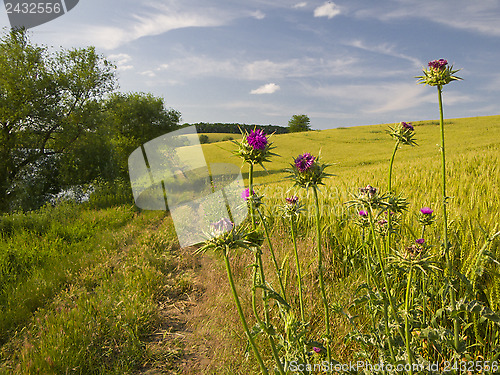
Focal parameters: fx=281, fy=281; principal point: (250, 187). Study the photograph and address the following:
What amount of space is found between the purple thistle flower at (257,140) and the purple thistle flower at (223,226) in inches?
21.3

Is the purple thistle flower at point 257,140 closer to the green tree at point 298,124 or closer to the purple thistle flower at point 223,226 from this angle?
the purple thistle flower at point 223,226

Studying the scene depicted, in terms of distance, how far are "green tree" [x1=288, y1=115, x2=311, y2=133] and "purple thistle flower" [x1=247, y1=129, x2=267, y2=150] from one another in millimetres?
72849

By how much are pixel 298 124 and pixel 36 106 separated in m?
65.7

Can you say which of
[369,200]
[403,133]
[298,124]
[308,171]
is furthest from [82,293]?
[298,124]

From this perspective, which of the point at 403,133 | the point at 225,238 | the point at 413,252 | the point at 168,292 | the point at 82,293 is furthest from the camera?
the point at 168,292

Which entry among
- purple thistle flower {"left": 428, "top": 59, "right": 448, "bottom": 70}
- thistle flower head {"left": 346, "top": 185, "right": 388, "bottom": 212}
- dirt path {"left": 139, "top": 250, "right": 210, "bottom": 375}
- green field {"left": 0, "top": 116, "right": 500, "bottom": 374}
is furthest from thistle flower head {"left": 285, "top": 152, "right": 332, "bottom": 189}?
dirt path {"left": 139, "top": 250, "right": 210, "bottom": 375}

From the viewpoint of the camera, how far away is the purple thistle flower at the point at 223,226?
4.85 feet

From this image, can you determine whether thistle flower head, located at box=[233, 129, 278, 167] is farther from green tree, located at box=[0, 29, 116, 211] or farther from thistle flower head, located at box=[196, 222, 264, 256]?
green tree, located at box=[0, 29, 116, 211]

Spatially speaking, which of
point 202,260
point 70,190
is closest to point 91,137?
point 70,190


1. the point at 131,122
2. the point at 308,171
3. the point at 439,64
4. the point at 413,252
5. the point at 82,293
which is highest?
the point at 131,122

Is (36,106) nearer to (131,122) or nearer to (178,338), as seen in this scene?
(131,122)

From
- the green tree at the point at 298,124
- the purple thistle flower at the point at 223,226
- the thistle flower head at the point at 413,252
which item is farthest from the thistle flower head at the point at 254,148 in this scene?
the green tree at the point at 298,124

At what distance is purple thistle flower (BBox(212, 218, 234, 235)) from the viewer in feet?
4.85

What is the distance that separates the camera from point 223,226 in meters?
1.50
